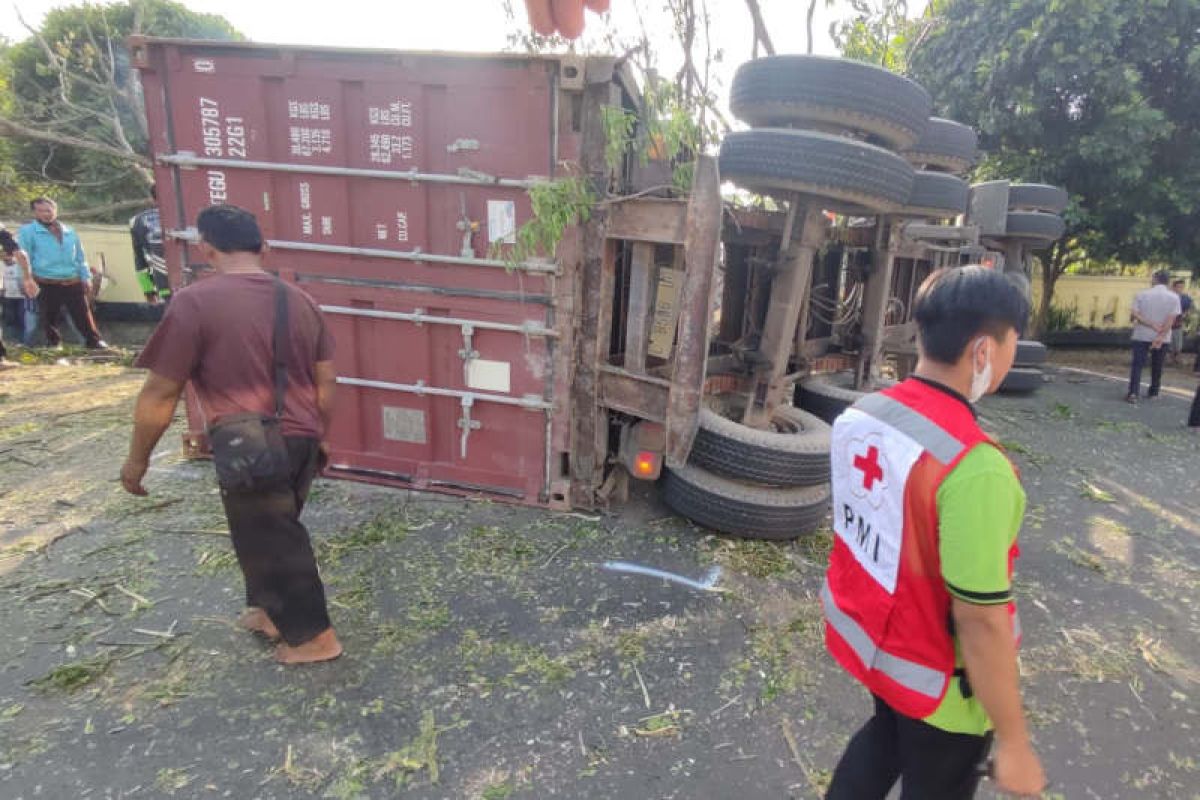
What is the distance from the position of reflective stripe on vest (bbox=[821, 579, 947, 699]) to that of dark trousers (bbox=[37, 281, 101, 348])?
407 inches

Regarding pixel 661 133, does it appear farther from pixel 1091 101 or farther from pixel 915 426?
pixel 1091 101

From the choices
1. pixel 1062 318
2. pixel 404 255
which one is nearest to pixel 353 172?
pixel 404 255

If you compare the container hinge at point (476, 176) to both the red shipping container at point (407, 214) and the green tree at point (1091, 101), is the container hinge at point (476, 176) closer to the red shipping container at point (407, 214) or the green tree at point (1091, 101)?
the red shipping container at point (407, 214)

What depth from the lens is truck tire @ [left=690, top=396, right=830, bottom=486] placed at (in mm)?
3756

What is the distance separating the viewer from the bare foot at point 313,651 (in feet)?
8.84

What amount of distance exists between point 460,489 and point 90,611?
6.46 feet

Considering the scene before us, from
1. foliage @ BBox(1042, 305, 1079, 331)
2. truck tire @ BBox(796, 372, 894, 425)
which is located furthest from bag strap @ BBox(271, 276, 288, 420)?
foliage @ BBox(1042, 305, 1079, 331)

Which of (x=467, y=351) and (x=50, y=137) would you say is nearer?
(x=467, y=351)

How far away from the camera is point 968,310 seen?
1361 millimetres

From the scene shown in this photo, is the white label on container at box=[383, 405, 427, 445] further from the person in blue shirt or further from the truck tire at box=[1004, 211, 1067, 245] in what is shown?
the truck tire at box=[1004, 211, 1067, 245]

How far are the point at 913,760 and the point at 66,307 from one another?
36.4 feet

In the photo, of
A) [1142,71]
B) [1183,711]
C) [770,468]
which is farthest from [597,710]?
[1142,71]

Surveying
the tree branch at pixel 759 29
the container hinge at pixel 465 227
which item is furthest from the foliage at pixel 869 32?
the container hinge at pixel 465 227

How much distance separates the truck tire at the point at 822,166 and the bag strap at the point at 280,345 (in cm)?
251
